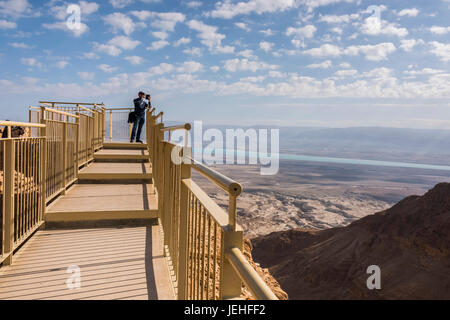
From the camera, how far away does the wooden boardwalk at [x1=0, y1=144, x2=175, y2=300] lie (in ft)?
12.2

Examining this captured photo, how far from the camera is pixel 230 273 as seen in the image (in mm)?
1575

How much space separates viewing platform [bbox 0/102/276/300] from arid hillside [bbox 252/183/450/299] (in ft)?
126

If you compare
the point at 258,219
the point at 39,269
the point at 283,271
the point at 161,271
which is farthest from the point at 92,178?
the point at 258,219

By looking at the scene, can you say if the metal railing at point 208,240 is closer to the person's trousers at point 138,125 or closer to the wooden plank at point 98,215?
the wooden plank at point 98,215

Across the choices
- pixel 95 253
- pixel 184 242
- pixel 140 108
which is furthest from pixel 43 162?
pixel 140 108

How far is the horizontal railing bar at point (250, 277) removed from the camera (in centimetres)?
113

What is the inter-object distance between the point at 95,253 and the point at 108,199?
6.82 feet

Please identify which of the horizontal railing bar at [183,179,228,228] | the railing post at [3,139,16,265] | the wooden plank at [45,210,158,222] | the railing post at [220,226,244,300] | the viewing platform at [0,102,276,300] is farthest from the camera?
the wooden plank at [45,210,158,222]

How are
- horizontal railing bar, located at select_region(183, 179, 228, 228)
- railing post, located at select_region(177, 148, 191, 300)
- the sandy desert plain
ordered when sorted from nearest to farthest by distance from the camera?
horizontal railing bar, located at select_region(183, 179, 228, 228)
railing post, located at select_region(177, 148, 191, 300)
the sandy desert plain

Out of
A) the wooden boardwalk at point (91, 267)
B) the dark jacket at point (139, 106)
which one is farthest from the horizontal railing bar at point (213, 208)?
the dark jacket at point (139, 106)

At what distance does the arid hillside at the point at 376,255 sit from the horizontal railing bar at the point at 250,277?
4089 cm

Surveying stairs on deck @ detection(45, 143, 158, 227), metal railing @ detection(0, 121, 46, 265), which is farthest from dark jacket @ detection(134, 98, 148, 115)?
metal railing @ detection(0, 121, 46, 265)

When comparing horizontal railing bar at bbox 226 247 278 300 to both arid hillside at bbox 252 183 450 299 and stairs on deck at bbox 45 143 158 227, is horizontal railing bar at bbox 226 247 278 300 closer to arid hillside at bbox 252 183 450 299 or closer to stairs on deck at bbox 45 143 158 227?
stairs on deck at bbox 45 143 158 227
